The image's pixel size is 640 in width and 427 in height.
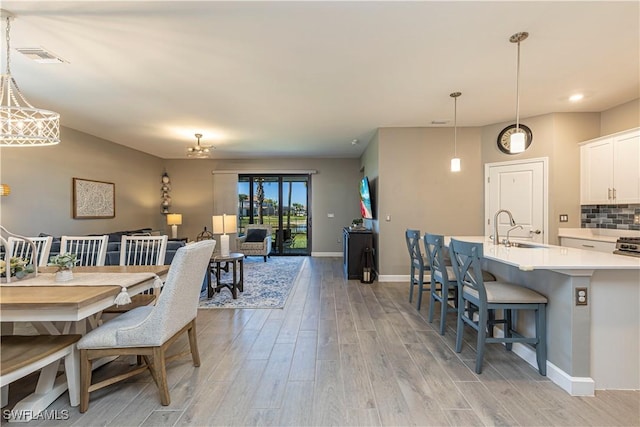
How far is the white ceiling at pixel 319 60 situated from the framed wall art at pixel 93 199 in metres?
1.30

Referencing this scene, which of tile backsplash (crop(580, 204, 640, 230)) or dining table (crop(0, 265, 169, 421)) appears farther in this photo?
tile backsplash (crop(580, 204, 640, 230))

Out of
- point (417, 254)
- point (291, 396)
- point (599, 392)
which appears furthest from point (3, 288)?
point (599, 392)

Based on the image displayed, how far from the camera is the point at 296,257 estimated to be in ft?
26.3

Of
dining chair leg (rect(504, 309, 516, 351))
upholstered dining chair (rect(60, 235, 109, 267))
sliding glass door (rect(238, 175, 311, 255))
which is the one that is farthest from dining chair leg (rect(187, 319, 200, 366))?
sliding glass door (rect(238, 175, 311, 255))

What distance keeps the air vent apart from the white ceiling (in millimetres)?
72

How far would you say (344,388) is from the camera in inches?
81.4

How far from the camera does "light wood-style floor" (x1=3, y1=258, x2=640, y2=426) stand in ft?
5.82

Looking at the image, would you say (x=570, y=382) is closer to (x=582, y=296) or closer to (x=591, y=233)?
(x=582, y=296)

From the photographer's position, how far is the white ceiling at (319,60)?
2148mm

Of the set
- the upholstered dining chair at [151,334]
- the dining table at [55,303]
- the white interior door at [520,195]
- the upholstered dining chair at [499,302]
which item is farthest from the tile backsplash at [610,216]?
the dining table at [55,303]

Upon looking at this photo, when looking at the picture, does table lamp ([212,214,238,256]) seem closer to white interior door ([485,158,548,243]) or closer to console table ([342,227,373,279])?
console table ([342,227,373,279])

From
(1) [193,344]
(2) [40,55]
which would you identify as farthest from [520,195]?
(2) [40,55]

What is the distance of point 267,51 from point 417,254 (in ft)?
9.27

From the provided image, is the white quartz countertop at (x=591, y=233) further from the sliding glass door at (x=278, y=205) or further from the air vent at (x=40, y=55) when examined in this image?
the air vent at (x=40, y=55)
